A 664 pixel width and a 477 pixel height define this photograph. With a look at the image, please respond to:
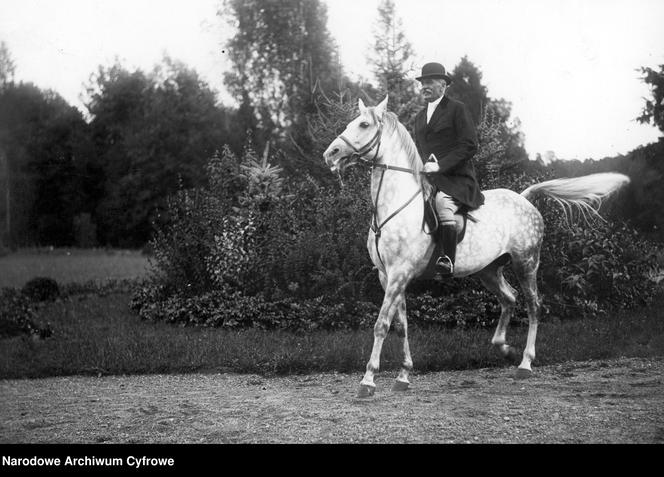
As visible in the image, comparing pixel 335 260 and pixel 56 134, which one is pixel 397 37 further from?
pixel 56 134

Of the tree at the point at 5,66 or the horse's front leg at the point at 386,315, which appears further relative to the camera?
the tree at the point at 5,66

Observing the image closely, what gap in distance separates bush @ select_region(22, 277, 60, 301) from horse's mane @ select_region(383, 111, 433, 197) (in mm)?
9665

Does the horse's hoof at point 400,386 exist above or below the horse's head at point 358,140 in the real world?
below

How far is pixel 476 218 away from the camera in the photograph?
A: 277 inches

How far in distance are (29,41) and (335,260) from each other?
5.46 meters

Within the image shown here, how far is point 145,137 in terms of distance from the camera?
98.5 ft

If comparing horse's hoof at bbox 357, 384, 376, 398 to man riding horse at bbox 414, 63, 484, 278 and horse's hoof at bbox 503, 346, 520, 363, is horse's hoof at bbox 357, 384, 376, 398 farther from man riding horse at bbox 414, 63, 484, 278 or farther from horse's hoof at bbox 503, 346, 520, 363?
horse's hoof at bbox 503, 346, 520, 363

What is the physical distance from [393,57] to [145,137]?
1769cm

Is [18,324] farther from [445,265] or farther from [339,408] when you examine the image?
[445,265]

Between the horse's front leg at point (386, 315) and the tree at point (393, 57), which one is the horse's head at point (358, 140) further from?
the tree at point (393, 57)

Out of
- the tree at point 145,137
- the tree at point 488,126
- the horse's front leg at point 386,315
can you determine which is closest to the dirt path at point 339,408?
the horse's front leg at point 386,315

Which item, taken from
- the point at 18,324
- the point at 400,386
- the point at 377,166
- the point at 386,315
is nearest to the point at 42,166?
the point at 18,324

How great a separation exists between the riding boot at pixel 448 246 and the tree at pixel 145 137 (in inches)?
844

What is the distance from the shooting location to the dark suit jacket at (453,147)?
6.68 meters
